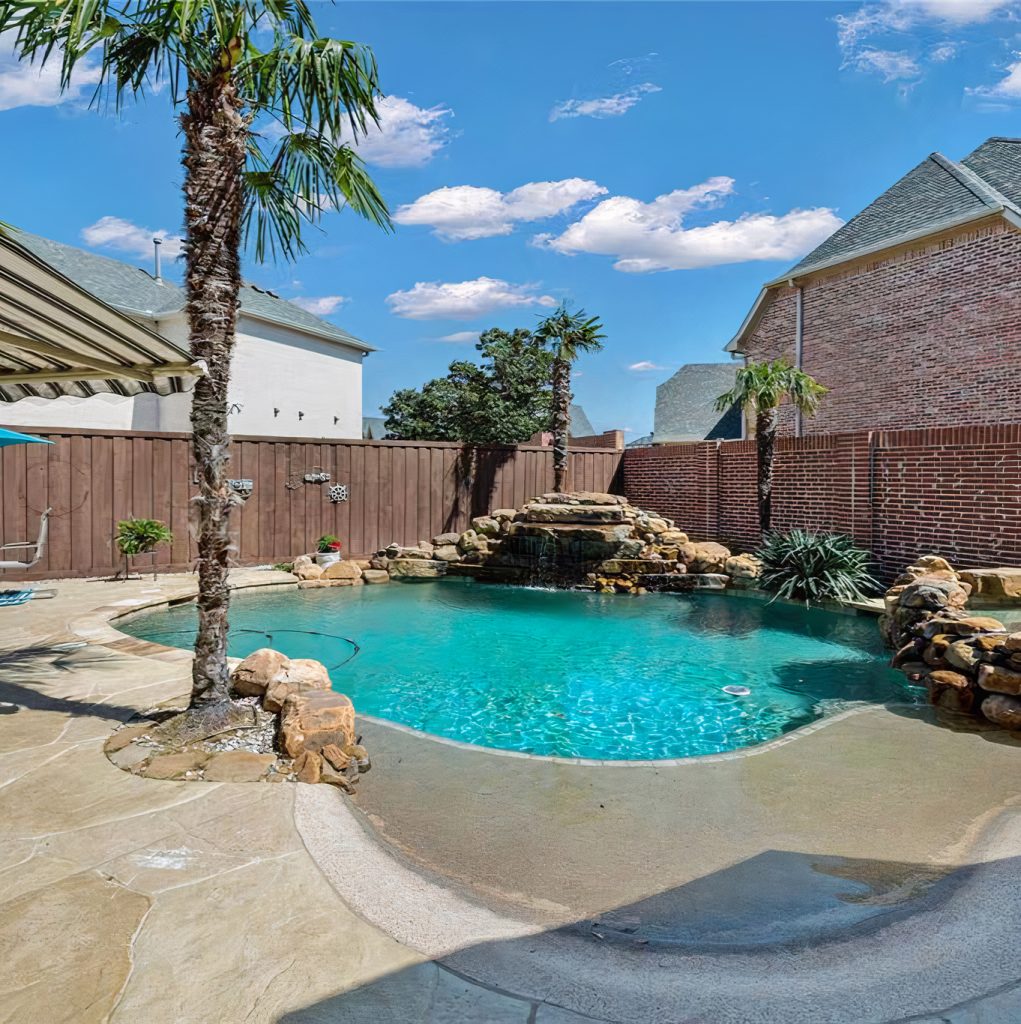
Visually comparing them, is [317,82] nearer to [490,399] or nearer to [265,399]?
[265,399]

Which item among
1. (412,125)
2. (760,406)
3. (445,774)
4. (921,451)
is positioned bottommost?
(445,774)

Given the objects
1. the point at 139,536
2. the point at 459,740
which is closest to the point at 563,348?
the point at 139,536

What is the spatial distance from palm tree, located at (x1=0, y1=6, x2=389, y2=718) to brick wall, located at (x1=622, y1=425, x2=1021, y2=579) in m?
8.02

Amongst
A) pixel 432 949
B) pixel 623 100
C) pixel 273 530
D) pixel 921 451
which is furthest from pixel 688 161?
pixel 432 949

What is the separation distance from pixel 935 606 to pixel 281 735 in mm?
5701

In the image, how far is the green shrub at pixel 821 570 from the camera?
30.4 feet

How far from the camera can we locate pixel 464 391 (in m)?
23.0

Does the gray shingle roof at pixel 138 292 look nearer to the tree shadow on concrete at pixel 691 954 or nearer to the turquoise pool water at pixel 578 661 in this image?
the turquoise pool water at pixel 578 661

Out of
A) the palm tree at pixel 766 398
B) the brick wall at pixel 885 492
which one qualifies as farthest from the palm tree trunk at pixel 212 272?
the palm tree at pixel 766 398

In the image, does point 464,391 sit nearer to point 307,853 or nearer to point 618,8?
point 618,8

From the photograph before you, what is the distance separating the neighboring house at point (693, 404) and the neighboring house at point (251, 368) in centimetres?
Result: 1071

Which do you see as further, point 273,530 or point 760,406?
point 273,530

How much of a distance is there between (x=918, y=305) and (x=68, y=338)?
45.9 ft

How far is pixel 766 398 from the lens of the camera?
1066 cm
